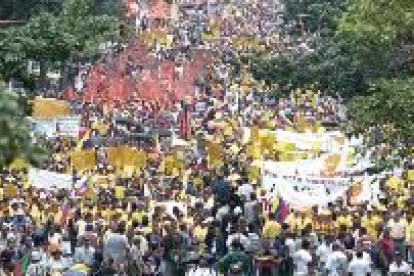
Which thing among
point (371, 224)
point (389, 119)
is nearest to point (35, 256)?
point (371, 224)

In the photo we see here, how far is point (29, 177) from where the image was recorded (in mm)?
27906

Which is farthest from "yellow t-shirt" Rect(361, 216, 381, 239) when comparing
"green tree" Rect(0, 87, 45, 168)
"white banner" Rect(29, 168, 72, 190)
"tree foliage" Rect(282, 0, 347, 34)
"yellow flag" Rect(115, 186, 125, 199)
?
"tree foliage" Rect(282, 0, 347, 34)

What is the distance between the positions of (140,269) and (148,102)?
22.2m

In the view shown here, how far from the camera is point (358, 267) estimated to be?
18.7 metres

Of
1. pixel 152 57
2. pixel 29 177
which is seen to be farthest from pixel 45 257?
pixel 152 57

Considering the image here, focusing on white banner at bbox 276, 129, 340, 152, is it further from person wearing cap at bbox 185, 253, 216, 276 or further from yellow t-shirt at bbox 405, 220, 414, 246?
person wearing cap at bbox 185, 253, 216, 276

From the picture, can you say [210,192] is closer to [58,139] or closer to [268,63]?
[58,139]

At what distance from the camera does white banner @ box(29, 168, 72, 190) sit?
2759 centimetres

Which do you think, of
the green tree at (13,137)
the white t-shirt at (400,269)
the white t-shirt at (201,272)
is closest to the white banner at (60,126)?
the white t-shirt at (400,269)

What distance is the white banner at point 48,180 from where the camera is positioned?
27.6 meters

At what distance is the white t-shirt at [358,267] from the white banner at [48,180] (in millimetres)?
10159

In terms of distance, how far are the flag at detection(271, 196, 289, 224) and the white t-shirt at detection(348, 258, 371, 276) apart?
4160mm

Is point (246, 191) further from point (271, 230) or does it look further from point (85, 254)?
point (85, 254)

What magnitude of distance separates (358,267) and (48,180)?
34.4ft
